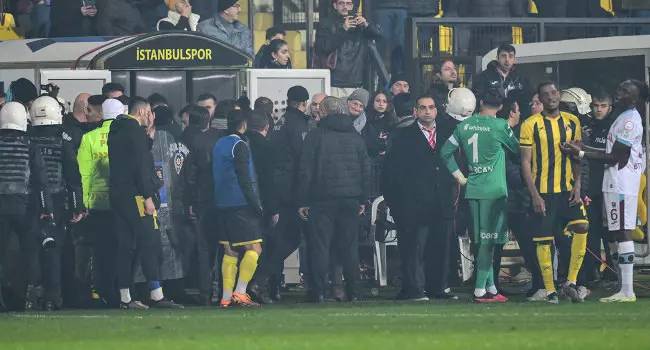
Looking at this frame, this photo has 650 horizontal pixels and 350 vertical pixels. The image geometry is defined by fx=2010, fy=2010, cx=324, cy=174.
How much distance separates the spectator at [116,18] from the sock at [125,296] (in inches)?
256

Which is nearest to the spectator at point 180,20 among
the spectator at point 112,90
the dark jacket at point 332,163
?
the spectator at point 112,90

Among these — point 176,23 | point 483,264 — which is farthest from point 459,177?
point 176,23

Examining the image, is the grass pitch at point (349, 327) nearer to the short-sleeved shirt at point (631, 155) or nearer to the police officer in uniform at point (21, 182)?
the police officer in uniform at point (21, 182)

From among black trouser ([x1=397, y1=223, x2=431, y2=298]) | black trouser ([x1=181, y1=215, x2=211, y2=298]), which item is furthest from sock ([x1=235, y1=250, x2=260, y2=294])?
black trouser ([x1=397, y1=223, x2=431, y2=298])

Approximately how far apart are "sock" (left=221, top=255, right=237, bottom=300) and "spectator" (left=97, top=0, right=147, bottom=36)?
6381mm

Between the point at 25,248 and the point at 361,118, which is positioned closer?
the point at 25,248

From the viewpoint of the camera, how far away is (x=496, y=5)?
24.9 m

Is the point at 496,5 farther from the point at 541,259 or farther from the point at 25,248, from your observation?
the point at 25,248

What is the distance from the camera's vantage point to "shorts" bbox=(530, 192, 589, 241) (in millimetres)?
18625

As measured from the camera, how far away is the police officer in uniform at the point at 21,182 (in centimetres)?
1866

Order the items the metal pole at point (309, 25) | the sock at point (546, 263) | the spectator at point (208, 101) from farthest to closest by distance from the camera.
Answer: the metal pole at point (309, 25), the spectator at point (208, 101), the sock at point (546, 263)

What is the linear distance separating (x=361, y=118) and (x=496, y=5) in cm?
368

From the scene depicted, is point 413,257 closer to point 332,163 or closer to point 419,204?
point 419,204

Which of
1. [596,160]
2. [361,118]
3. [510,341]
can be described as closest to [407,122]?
[361,118]
